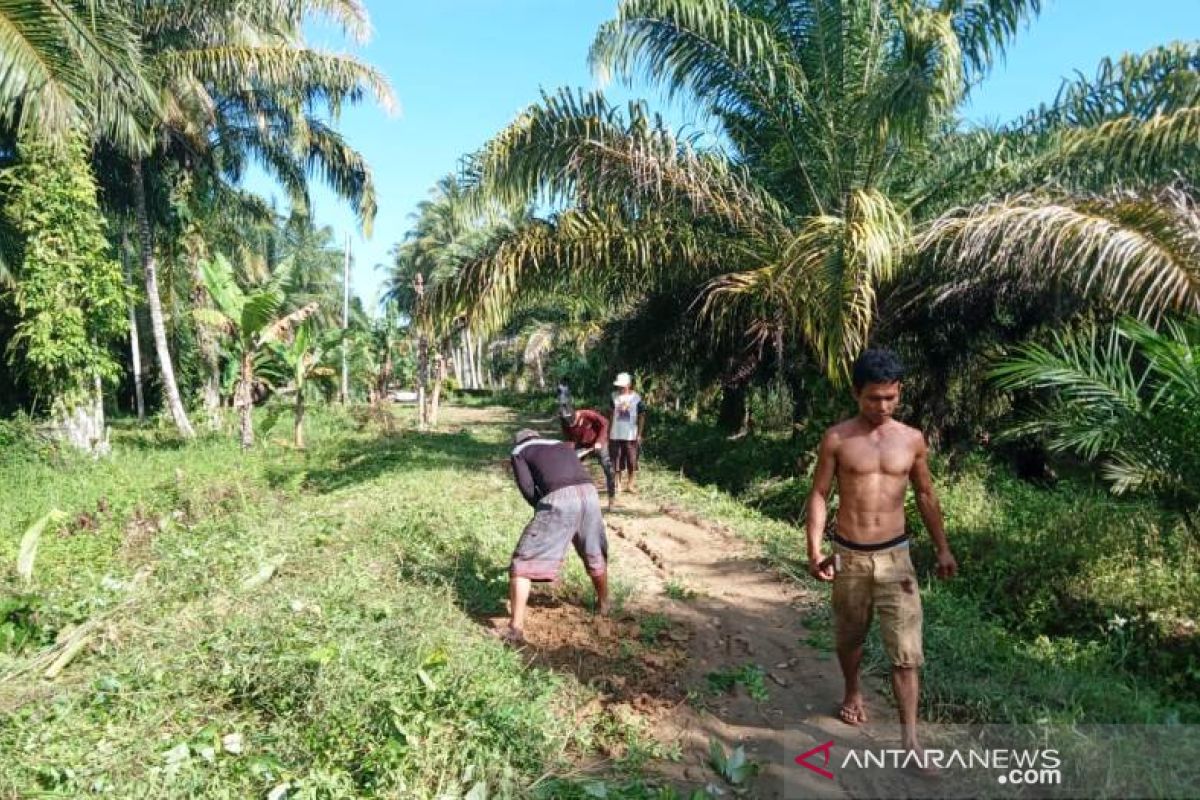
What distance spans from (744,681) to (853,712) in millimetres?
724

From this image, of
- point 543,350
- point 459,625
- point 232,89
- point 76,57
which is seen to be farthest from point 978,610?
point 543,350

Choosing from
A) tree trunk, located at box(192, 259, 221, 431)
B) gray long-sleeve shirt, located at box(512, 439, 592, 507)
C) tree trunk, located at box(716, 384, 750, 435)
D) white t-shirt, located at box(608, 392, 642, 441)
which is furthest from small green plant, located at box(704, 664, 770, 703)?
tree trunk, located at box(192, 259, 221, 431)

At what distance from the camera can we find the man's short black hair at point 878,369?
10.9ft

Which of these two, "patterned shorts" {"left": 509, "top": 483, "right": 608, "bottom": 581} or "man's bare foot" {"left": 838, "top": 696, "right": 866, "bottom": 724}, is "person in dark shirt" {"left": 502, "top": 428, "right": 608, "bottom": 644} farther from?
"man's bare foot" {"left": 838, "top": 696, "right": 866, "bottom": 724}

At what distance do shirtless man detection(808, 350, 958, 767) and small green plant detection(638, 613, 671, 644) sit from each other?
1.63 meters

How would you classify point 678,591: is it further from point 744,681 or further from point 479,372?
point 479,372

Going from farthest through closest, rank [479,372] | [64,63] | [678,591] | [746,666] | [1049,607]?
[479,372] → [64,63] → [678,591] → [1049,607] → [746,666]

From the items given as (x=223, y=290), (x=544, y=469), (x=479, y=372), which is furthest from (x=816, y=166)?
(x=479, y=372)

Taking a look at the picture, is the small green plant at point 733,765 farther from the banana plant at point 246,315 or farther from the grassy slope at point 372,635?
the banana plant at point 246,315

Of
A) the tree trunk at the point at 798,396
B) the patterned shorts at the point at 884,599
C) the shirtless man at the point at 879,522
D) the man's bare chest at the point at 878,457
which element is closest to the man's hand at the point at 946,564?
the shirtless man at the point at 879,522

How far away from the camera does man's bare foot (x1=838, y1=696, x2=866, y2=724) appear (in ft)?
12.3

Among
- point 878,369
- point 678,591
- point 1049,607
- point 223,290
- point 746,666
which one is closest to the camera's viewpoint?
point 878,369

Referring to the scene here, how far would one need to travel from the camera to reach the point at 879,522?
134 inches

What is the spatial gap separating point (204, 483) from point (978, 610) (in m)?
8.72
